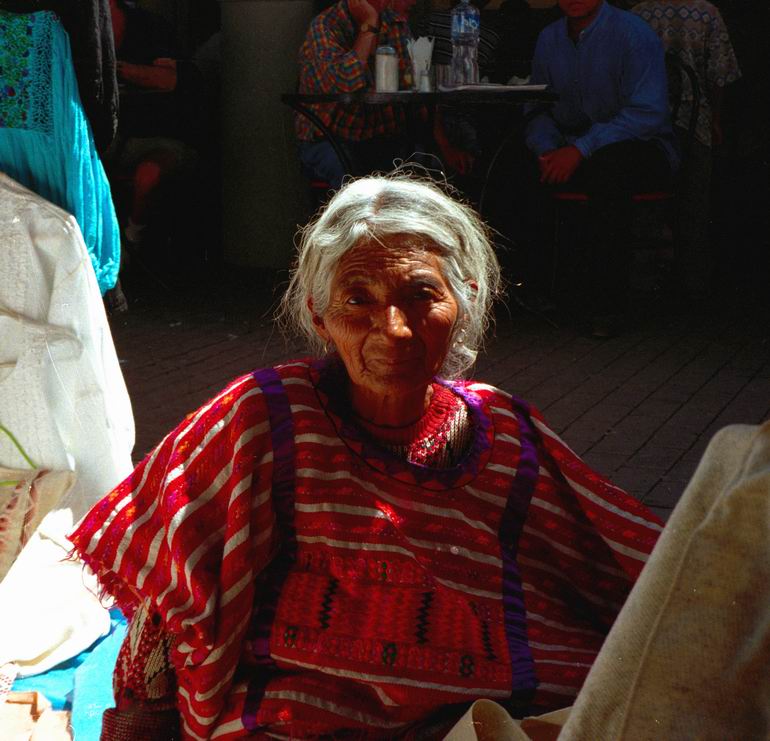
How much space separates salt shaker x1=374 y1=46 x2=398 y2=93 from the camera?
578cm

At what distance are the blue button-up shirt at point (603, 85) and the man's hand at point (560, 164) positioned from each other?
6 cm

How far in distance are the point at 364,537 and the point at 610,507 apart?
477 millimetres

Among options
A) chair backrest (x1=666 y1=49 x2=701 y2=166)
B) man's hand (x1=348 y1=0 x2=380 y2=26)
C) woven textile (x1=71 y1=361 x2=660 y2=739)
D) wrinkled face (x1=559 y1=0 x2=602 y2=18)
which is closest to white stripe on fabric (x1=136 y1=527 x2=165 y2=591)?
woven textile (x1=71 y1=361 x2=660 y2=739)

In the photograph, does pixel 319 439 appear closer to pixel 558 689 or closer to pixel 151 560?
pixel 151 560

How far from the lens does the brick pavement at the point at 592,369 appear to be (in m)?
4.26

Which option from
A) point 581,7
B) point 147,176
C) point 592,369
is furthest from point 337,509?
point 147,176

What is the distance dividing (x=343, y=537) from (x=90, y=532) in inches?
18.5

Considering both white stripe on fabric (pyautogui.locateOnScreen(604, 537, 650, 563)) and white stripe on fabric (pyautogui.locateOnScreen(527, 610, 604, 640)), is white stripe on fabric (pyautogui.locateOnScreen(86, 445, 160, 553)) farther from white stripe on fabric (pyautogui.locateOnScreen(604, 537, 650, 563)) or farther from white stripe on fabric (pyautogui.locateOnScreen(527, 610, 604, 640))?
white stripe on fabric (pyautogui.locateOnScreen(604, 537, 650, 563))

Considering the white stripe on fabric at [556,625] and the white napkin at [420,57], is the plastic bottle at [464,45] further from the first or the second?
the white stripe on fabric at [556,625]

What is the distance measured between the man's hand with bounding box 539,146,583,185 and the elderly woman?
4.03 meters

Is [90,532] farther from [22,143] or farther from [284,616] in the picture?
[22,143]

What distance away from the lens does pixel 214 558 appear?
6.35 feet

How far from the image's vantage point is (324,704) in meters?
1.90

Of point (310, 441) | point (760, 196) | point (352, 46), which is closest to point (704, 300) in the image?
point (760, 196)
